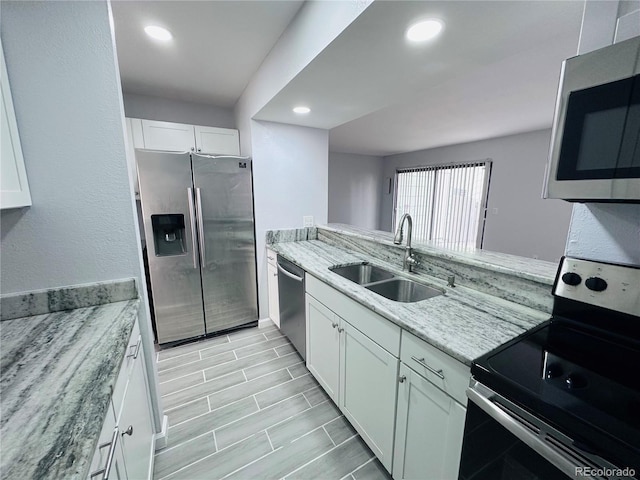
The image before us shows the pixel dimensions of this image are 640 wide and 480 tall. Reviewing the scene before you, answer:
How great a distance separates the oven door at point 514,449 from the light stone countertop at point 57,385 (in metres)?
0.98

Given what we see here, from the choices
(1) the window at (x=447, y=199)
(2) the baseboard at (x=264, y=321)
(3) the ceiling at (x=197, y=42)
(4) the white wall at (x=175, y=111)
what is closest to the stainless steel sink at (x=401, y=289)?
(2) the baseboard at (x=264, y=321)

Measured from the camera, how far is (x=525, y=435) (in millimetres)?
666

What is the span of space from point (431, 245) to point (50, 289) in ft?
6.89

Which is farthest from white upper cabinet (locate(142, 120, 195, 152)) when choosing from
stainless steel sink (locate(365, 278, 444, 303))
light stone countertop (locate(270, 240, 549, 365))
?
stainless steel sink (locate(365, 278, 444, 303))

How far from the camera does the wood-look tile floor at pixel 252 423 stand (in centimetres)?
141

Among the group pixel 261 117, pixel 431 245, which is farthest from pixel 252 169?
pixel 431 245

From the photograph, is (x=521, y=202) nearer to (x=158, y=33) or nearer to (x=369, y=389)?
(x=369, y=389)

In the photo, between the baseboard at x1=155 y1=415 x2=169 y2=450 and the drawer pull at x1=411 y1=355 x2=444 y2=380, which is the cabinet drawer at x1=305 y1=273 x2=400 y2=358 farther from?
the baseboard at x1=155 y1=415 x2=169 y2=450

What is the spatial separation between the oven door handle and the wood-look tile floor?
38.4 inches

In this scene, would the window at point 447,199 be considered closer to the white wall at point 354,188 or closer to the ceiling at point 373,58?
the white wall at point 354,188

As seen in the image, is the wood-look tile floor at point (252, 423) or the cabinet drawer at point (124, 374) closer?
the cabinet drawer at point (124, 374)

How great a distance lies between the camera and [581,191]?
787 mm

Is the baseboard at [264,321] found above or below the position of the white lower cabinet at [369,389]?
below

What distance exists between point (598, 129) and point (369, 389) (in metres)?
1.37
